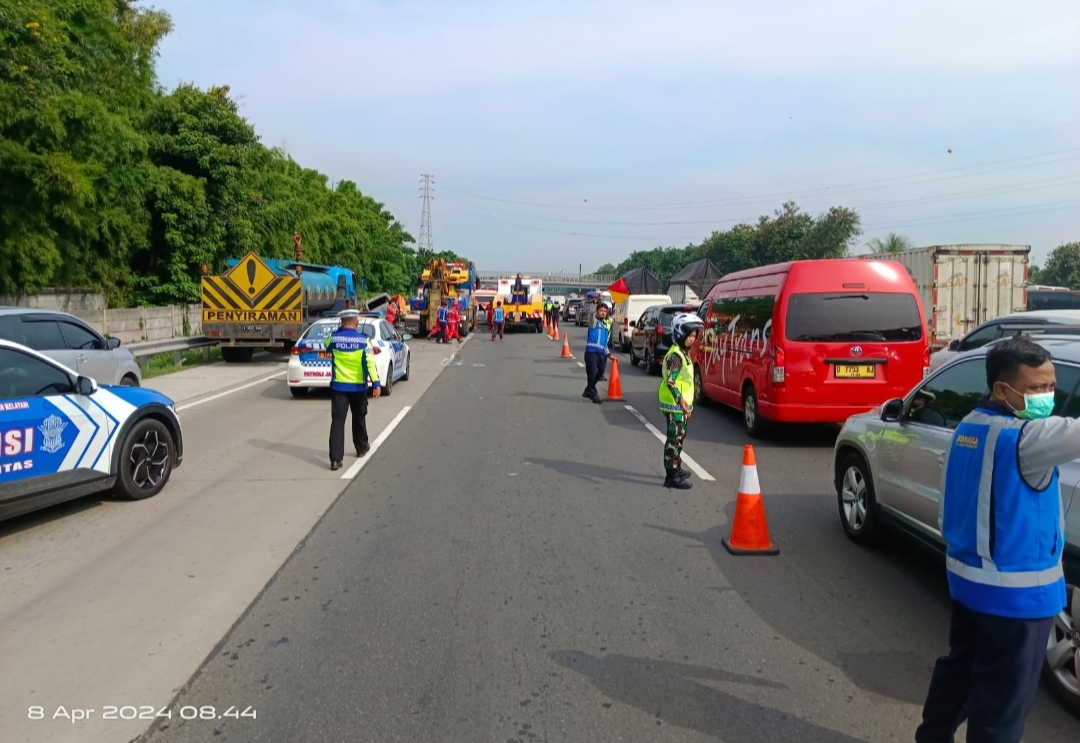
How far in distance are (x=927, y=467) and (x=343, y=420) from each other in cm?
617

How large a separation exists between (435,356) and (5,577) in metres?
21.1

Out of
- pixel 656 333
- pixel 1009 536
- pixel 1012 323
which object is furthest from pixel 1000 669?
pixel 656 333

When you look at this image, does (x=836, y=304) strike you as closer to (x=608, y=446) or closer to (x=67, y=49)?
(x=608, y=446)

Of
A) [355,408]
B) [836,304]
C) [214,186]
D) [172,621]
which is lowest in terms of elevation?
[172,621]

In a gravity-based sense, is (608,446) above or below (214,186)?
below

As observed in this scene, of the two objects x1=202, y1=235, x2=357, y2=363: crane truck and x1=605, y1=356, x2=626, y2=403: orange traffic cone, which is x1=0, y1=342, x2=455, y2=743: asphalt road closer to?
x1=605, y1=356, x2=626, y2=403: orange traffic cone

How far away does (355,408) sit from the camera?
32.0 ft

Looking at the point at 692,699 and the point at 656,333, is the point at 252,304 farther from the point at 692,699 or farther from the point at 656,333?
the point at 692,699

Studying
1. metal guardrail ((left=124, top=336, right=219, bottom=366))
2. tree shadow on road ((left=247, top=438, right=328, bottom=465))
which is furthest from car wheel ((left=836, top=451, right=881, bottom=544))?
metal guardrail ((left=124, top=336, right=219, bottom=366))

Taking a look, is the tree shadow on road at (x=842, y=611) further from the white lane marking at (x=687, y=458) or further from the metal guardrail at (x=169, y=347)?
the metal guardrail at (x=169, y=347)

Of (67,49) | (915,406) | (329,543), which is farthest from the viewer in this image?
(67,49)

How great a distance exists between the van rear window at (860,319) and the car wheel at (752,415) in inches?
49.0

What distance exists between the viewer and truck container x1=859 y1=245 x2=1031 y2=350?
19.2 m

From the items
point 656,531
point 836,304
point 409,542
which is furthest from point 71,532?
point 836,304
